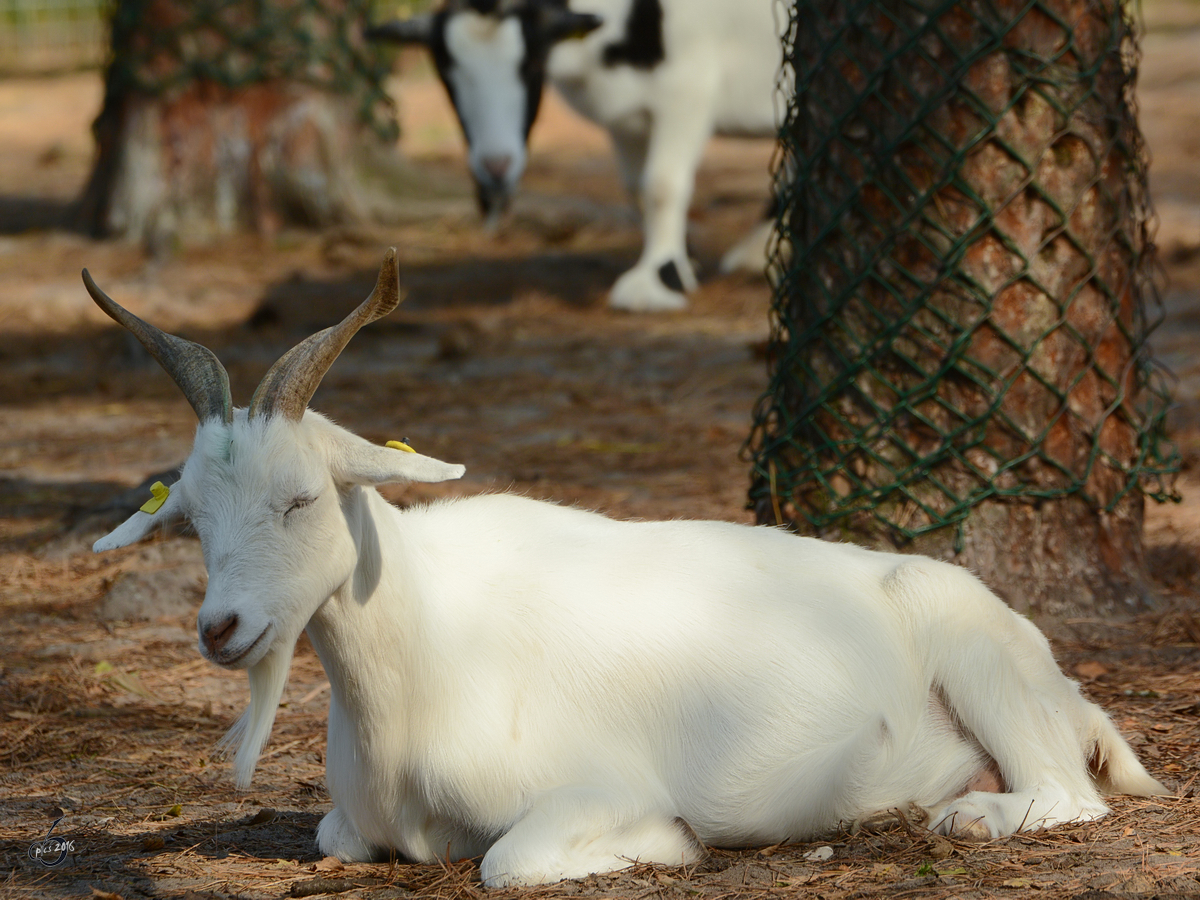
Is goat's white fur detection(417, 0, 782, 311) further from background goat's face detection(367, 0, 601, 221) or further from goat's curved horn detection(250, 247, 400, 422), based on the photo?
goat's curved horn detection(250, 247, 400, 422)

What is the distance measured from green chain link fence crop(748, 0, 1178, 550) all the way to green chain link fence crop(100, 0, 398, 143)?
7.19m

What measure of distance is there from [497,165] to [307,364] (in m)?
6.26

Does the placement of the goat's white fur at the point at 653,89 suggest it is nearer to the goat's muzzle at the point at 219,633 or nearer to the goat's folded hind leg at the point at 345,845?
the goat's folded hind leg at the point at 345,845

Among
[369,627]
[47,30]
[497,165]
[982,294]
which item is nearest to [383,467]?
[369,627]

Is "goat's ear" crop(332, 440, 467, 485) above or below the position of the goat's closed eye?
above

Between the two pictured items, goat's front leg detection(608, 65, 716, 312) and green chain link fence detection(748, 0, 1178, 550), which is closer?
green chain link fence detection(748, 0, 1178, 550)

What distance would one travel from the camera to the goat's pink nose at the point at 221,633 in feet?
7.50

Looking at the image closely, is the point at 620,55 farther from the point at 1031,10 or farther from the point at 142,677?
the point at 142,677

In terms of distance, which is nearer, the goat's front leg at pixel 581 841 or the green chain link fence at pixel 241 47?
the goat's front leg at pixel 581 841

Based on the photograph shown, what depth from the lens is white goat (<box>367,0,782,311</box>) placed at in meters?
8.48

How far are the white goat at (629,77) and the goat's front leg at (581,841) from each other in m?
6.33

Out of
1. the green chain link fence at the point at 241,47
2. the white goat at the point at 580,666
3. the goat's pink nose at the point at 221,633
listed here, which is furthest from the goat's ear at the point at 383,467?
the green chain link fence at the point at 241,47

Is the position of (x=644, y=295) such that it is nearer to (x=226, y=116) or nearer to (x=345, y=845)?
(x=226, y=116)

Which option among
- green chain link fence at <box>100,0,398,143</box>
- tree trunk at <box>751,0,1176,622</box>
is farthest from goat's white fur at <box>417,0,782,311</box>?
tree trunk at <box>751,0,1176,622</box>
